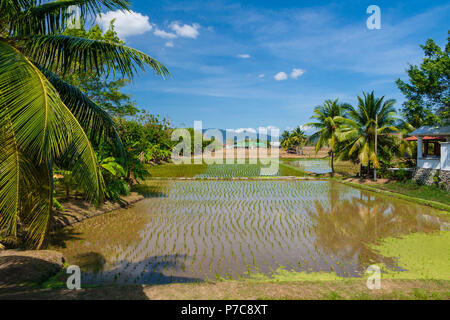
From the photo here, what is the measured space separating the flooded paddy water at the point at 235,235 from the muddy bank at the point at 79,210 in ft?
1.09

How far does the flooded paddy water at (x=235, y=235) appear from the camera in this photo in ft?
16.6

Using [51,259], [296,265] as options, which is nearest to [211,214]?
[296,265]

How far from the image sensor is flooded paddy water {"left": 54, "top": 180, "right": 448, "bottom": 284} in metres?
5.06

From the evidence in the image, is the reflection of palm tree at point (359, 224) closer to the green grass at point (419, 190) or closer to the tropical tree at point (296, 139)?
the green grass at point (419, 190)

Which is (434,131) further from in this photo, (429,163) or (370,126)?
(370,126)

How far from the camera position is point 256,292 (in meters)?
3.63

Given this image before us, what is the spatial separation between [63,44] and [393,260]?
261 inches

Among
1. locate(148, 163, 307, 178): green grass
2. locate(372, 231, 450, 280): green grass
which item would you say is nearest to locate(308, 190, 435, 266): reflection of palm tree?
locate(372, 231, 450, 280): green grass

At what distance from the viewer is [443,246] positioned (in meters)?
6.29

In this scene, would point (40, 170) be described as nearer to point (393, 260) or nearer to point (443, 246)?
point (393, 260)

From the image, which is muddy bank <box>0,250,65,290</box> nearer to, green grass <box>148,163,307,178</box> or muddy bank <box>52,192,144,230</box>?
muddy bank <box>52,192,144,230</box>

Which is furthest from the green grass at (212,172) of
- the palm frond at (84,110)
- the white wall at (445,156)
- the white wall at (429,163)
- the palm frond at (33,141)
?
the palm frond at (33,141)

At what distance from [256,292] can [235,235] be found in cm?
348

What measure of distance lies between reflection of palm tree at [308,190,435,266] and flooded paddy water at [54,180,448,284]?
0.08 feet
